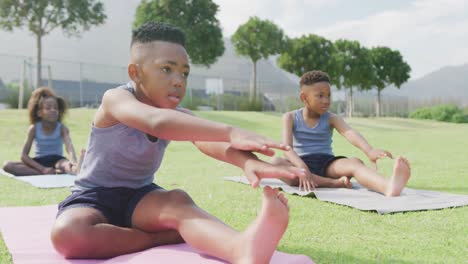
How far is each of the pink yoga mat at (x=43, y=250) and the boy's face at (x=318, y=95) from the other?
114 inches

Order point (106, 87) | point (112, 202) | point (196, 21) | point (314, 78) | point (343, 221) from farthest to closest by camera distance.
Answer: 1. point (106, 87)
2. point (196, 21)
3. point (314, 78)
4. point (343, 221)
5. point (112, 202)

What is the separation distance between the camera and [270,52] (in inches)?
1190

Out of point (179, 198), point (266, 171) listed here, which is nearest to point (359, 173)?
point (179, 198)

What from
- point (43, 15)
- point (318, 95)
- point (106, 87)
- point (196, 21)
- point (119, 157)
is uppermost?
point (196, 21)

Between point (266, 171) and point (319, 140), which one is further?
point (319, 140)

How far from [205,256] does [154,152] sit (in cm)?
67

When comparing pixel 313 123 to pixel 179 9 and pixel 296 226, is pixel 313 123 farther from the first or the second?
pixel 179 9

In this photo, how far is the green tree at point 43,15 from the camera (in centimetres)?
2112

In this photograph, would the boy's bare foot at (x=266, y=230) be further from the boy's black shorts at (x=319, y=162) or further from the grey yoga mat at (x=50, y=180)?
the grey yoga mat at (x=50, y=180)

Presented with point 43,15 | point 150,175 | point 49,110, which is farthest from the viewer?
point 43,15

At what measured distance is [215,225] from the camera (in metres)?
2.32

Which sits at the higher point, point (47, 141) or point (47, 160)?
point (47, 141)

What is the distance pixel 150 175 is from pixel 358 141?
8.48 ft

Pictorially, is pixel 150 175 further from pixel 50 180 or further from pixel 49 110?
pixel 49 110
